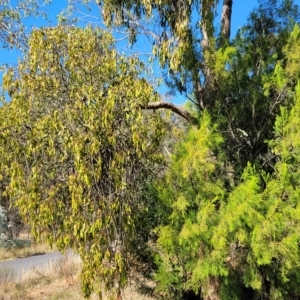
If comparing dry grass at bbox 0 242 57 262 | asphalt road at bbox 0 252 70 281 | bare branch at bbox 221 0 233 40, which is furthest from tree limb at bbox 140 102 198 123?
dry grass at bbox 0 242 57 262

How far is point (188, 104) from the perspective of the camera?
7.77 meters

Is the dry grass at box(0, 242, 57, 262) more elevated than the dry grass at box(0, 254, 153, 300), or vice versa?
the dry grass at box(0, 242, 57, 262)

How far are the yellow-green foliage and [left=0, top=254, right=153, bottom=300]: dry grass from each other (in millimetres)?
3638

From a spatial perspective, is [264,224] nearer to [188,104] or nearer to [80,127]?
[80,127]

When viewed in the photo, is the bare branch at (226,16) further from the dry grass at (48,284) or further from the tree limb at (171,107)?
the dry grass at (48,284)

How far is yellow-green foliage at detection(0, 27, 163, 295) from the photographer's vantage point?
5223 millimetres

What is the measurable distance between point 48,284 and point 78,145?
6.91 m

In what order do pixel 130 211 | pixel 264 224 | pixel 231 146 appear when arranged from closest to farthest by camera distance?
pixel 264 224 → pixel 130 211 → pixel 231 146

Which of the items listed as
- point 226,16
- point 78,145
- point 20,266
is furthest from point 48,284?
point 226,16

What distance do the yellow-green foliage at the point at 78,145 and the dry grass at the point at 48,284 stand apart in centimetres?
364

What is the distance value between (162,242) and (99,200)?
4.04 ft

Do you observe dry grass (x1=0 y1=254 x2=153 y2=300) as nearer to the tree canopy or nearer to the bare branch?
the tree canopy

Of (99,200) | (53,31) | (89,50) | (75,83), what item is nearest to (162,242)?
(99,200)

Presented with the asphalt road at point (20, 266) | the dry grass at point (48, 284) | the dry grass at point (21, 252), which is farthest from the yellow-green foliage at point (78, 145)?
the dry grass at point (21, 252)
